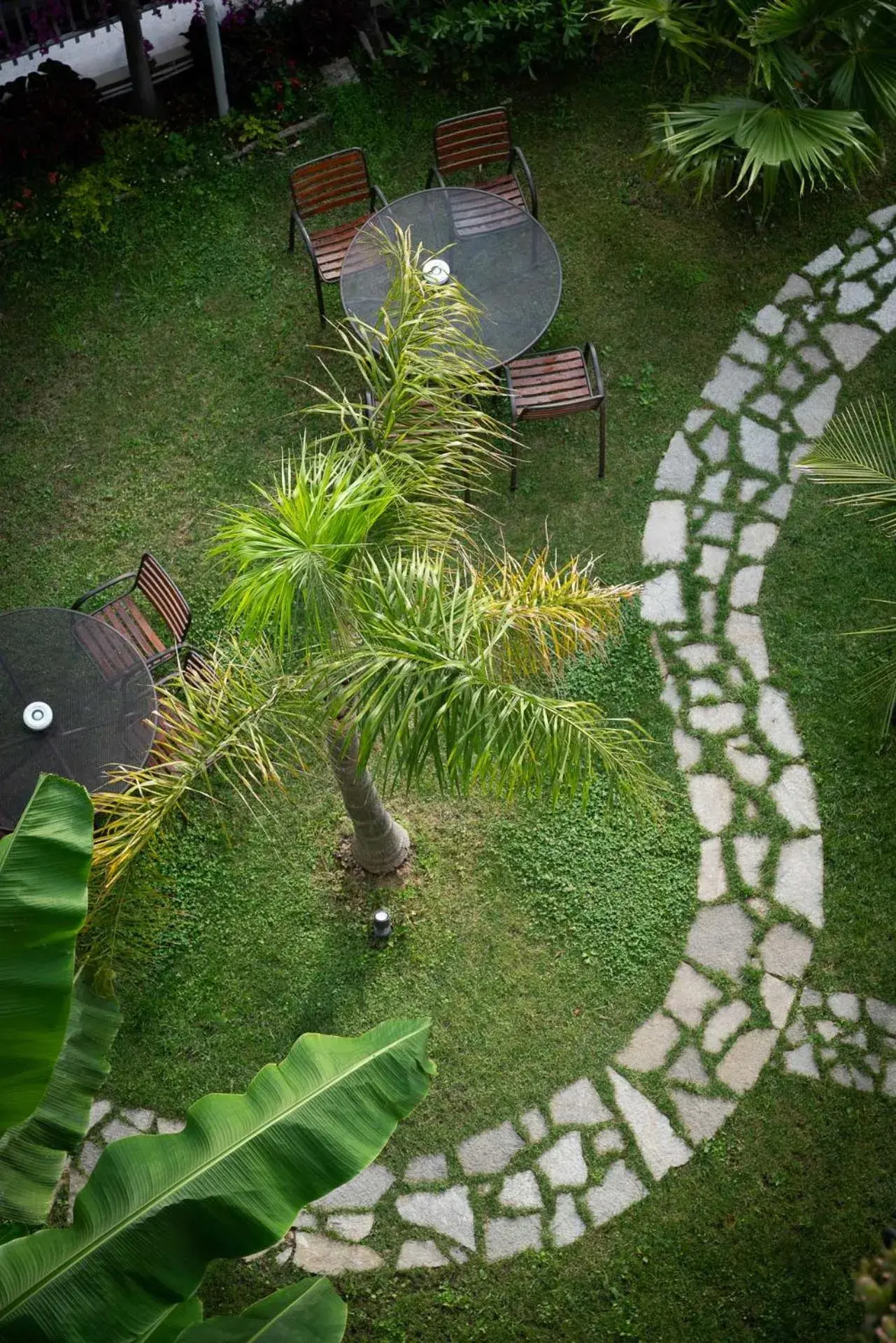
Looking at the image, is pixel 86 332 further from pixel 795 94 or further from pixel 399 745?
pixel 399 745

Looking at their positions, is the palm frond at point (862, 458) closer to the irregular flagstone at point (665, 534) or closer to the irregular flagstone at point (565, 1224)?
the irregular flagstone at point (665, 534)

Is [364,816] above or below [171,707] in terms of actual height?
below

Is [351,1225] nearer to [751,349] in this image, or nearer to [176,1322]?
[176,1322]

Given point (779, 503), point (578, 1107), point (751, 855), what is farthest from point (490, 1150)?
point (779, 503)

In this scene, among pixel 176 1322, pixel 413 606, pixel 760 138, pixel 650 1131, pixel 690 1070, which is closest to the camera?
pixel 176 1322

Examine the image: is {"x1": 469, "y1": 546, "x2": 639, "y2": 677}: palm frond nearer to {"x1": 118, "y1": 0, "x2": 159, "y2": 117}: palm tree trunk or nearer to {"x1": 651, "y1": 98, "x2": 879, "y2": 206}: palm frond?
{"x1": 651, "y1": 98, "x2": 879, "y2": 206}: palm frond
